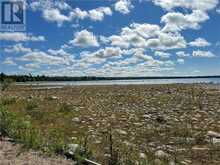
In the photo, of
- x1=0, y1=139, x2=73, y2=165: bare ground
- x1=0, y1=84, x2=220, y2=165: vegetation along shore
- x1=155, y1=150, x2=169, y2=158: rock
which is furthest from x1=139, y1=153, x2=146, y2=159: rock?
x1=0, y1=139, x2=73, y2=165: bare ground

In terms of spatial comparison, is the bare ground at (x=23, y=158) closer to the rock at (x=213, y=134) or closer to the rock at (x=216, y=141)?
the rock at (x=216, y=141)

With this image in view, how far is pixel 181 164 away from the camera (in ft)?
24.1

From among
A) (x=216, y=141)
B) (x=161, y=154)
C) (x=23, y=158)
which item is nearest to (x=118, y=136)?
(x=161, y=154)

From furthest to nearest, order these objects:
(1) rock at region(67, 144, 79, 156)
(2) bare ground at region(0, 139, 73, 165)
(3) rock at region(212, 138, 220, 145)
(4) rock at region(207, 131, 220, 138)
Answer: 1. (4) rock at region(207, 131, 220, 138)
2. (3) rock at region(212, 138, 220, 145)
3. (1) rock at region(67, 144, 79, 156)
4. (2) bare ground at region(0, 139, 73, 165)

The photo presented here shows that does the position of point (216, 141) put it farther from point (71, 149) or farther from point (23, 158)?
point (23, 158)

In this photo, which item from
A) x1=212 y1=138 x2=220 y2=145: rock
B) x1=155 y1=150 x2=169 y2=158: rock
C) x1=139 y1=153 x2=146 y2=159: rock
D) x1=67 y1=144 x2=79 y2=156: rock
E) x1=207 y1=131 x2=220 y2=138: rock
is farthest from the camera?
x1=207 y1=131 x2=220 y2=138: rock

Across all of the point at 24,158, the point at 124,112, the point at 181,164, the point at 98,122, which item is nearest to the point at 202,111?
the point at 124,112

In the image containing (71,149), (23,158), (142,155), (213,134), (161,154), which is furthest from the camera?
(213,134)

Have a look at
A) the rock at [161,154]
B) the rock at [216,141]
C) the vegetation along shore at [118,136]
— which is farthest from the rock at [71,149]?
the rock at [216,141]

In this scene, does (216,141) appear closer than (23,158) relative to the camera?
No

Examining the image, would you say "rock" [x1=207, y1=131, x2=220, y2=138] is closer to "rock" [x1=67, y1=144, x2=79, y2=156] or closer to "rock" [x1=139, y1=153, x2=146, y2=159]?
"rock" [x1=139, y1=153, x2=146, y2=159]

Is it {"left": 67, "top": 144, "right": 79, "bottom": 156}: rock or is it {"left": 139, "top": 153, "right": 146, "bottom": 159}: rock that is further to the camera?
{"left": 139, "top": 153, "right": 146, "bottom": 159}: rock

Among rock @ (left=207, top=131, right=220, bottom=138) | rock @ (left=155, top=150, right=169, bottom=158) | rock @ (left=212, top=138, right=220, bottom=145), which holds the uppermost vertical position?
rock @ (left=207, top=131, right=220, bottom=138)

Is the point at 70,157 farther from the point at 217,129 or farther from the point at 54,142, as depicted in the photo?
the point at 217,129
